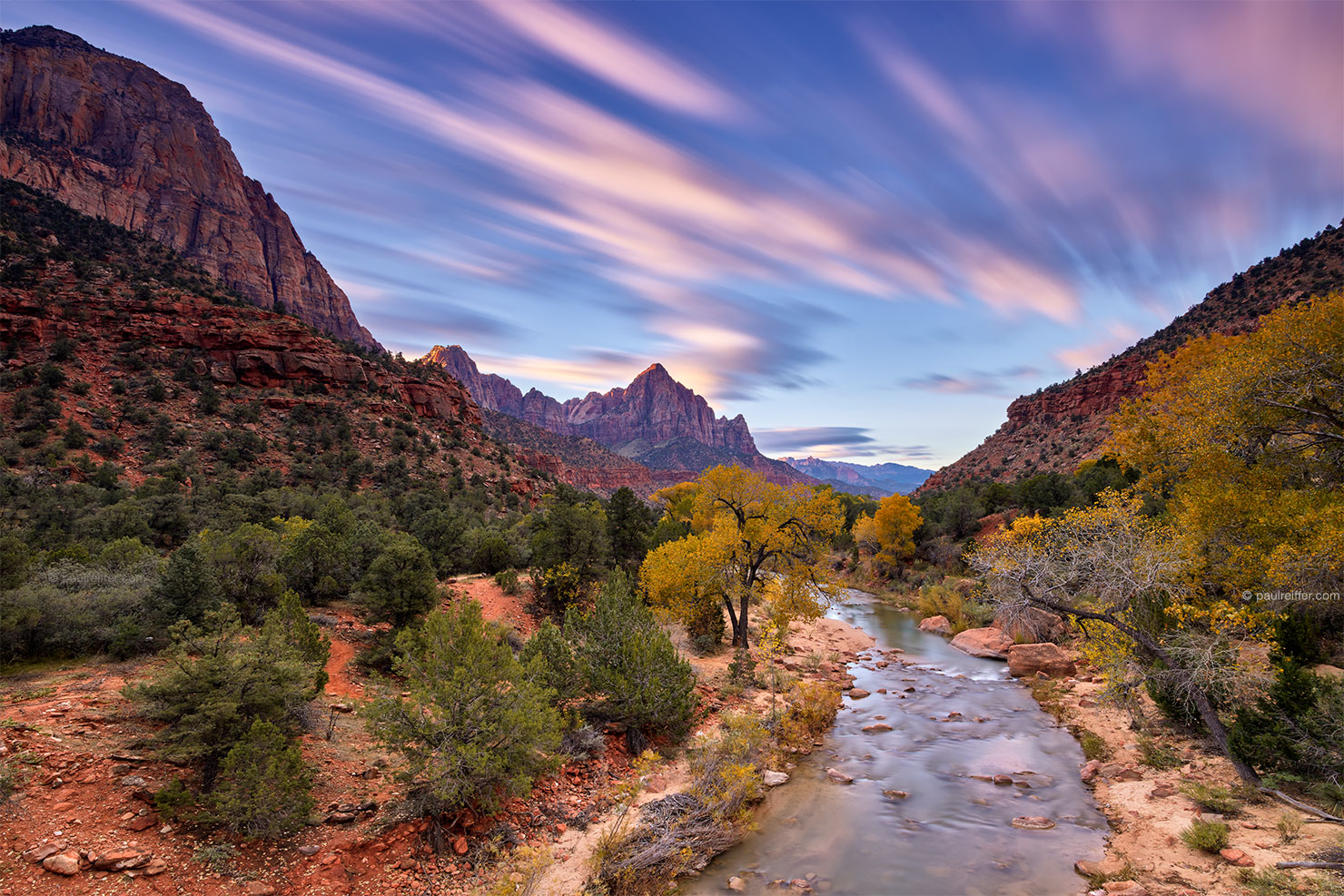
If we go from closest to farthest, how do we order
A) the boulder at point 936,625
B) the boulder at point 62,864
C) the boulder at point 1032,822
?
the boulder at point 62,864
the boulder at point 1032,822
the boulder at point 936,625

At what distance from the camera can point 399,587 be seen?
15898 mm

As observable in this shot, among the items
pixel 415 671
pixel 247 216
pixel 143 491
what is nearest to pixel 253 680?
pixel 415 671

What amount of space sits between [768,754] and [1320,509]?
12.6m

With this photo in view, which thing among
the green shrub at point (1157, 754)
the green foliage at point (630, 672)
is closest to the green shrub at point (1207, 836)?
the green shrub at point (1157, 754)

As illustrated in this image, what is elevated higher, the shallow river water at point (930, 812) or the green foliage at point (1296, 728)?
the green foliage at point (1296, 728)

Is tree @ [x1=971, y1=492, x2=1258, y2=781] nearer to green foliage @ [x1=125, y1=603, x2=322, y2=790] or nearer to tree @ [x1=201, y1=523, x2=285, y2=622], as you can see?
green foliage @ [x1=125, y1=603, x2=322, y2=790]

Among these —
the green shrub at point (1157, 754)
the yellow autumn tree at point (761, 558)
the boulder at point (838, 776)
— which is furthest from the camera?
the yellow autumn tree at point (761, 558)

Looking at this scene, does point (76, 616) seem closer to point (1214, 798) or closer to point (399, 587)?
point (399, 587)

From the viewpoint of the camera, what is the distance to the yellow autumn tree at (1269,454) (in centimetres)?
1048

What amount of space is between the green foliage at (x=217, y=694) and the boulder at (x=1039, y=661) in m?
24.4

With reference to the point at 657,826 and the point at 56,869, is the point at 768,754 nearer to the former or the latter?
the point at 657,826

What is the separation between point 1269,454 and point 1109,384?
72948mm

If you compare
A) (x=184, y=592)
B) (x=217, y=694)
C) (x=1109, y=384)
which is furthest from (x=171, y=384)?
(x=1109, y=384)

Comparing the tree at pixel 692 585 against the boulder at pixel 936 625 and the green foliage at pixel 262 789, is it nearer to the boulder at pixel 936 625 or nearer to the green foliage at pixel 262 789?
the green foliage at pixel 262 789
